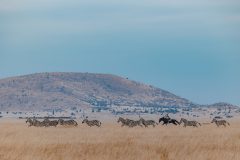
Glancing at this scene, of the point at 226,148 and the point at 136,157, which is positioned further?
the point at 226,148

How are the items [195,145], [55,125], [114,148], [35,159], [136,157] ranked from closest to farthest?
[35,159], [136,157], [114,148], [195,145], [55,125]

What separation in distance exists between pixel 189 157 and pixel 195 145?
18.9ft

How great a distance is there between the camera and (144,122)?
56.8 metres

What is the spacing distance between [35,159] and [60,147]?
19.4ft

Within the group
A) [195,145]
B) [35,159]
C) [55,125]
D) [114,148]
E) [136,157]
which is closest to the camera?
[35,159]

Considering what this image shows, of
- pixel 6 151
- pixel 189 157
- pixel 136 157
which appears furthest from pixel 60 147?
pixel 189 157

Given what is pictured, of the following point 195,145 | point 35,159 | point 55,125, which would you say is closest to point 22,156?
point 35,159

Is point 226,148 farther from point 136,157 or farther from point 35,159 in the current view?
point 35,159

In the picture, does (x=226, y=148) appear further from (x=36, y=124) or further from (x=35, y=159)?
(x=36, y=124)

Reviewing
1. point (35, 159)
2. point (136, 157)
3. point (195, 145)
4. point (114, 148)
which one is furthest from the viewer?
point (195, 145)

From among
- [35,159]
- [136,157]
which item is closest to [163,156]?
[136,157]

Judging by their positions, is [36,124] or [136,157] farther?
[36,124]

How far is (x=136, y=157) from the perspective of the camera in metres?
25.5

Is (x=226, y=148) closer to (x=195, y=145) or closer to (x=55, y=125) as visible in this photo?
(x=195, y=145)
